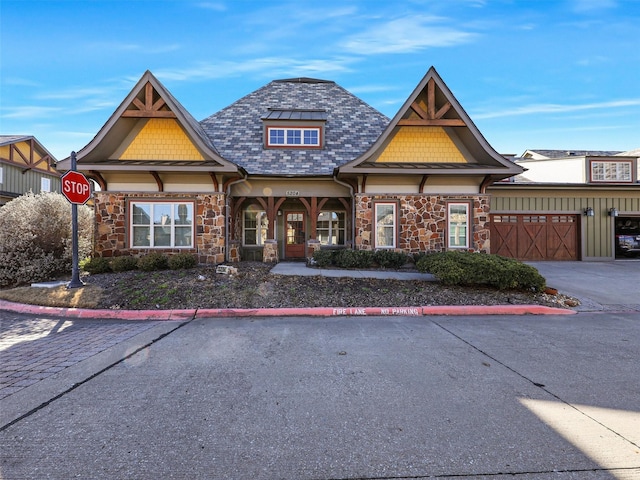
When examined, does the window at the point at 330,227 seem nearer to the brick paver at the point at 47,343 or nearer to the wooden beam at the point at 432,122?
the wooden beam at the point at 432,122

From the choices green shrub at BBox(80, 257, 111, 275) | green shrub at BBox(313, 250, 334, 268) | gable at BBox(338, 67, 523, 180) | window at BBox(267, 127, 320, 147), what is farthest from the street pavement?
window at BBox(267, 127, 320, 147)

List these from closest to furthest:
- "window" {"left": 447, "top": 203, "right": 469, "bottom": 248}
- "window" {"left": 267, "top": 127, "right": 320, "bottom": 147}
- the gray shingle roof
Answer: "window" {"left": 447, "top": 203, "right": 469, "bottom": 248} < the gray shingle roof < "window" {"left": 267, "top": 127, "right": 320, "bottom": 147}

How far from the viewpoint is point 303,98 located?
1766 cm

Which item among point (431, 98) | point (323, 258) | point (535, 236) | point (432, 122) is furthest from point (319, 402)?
point (535, 236)

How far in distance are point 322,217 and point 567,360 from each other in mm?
12121

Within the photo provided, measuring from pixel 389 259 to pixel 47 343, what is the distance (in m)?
9.88

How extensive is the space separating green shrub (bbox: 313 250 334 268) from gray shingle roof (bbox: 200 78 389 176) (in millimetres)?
3653

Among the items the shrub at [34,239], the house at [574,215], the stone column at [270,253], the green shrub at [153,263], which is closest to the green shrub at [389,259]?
the stone column at [270,253]

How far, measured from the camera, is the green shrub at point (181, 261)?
10734 millimetres

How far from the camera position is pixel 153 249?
1223cm

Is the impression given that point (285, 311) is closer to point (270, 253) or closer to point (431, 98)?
point (270, 253)

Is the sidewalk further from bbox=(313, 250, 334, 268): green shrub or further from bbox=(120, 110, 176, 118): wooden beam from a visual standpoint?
bbox=(120, 110, 176, 118): wooden beam

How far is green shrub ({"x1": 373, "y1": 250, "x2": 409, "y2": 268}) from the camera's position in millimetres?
11938

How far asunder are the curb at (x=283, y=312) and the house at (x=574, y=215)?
9604 millimetres
